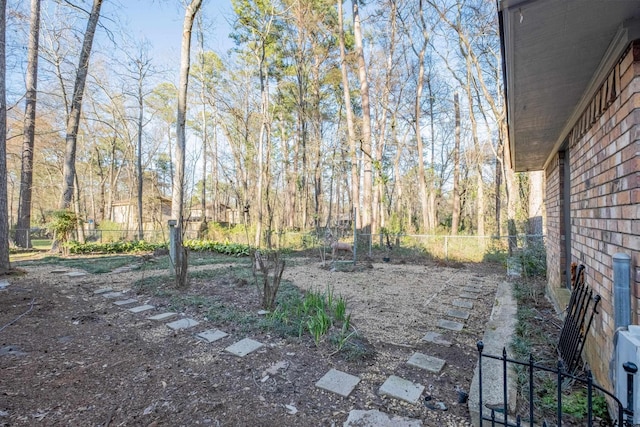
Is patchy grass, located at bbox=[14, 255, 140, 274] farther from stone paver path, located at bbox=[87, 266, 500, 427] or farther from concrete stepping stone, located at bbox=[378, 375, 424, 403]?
concrete stepping stone, located at bbox=[378, 375, 424, 403]

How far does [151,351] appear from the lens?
2414 millimetres

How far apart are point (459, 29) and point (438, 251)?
25.1ft

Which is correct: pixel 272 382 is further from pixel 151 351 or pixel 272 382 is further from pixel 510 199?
pixel 510 199

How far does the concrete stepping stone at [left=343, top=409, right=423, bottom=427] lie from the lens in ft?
5.11

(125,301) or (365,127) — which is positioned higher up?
(365,127)

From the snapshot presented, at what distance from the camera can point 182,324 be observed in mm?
3002

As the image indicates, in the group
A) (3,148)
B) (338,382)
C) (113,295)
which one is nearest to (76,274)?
(113,295)

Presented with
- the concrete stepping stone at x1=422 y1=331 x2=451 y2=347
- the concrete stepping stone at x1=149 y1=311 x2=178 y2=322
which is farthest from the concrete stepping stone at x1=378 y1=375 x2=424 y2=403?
the concrete stepping stone at x1=149 y1=311 x2=178 y2=322

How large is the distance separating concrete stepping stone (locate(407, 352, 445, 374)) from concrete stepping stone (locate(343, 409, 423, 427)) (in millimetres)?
652

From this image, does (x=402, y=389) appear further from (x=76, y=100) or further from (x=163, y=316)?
(x=76, y=100)

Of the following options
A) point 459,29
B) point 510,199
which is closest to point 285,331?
point 510,199

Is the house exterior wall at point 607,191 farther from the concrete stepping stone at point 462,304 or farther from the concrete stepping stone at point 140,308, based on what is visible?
the concrete stepping stone at point 140,308

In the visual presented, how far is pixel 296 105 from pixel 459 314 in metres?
13.4

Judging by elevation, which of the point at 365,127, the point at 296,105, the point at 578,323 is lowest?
the point at 578,323
